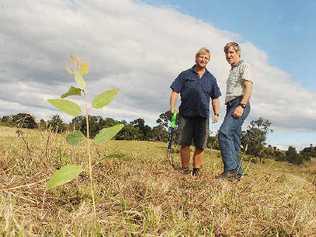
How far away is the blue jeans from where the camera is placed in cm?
754

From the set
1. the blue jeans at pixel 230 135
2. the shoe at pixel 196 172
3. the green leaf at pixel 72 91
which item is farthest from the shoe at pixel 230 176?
the green leaf at pixel 72 91

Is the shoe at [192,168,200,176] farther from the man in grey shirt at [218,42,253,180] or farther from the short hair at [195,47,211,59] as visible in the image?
the short hair at [195,47,211,59]

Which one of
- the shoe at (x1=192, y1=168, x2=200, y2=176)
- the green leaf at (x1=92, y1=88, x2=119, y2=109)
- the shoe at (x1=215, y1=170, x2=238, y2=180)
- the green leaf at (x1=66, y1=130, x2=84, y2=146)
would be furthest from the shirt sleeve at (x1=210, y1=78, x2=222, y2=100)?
the green leaf at (x1=92, y1=88, x2=119, y2=109)

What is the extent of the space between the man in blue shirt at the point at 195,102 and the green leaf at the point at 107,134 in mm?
5553

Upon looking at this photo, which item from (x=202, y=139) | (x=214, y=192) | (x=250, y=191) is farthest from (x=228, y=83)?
(x=214, y=192)

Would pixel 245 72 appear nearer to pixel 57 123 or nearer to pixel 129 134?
pixel 57 123

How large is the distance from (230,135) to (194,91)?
127cm

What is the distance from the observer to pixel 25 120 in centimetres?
662

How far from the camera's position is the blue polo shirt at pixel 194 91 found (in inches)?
338

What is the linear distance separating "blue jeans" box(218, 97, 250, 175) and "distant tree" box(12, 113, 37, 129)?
2.71 metres

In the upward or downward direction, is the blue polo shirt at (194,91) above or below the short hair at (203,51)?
below

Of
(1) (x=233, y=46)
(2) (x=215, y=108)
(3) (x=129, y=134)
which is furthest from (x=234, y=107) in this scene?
(3) (x=129, y=134)

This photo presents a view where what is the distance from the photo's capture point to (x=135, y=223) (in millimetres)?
3812

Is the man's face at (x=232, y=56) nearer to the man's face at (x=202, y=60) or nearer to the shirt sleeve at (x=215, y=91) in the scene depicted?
the man's face at (x=202, y=60)
